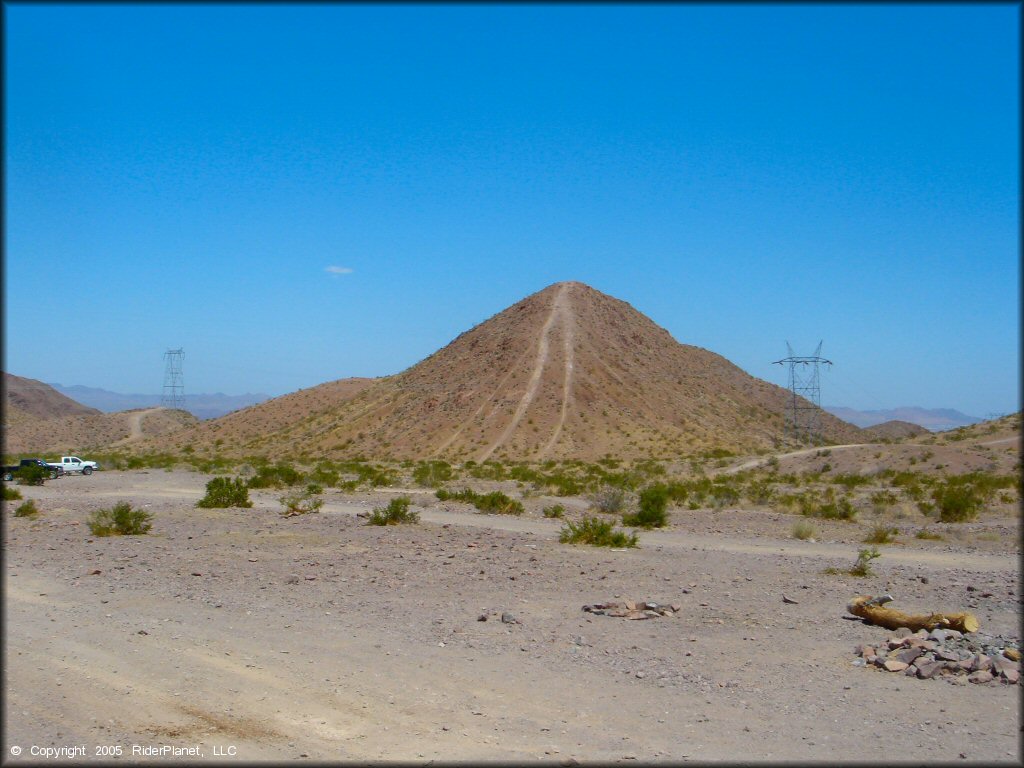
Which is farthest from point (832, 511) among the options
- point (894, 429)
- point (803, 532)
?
point (894, 429)

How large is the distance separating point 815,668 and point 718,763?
3926mm

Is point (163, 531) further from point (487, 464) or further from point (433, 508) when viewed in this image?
point (487, 464)

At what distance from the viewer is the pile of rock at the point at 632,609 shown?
1432 cm

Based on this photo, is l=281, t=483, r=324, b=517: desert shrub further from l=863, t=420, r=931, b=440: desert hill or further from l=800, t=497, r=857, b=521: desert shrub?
l=863, t=420, r=931, b=440: desert hill

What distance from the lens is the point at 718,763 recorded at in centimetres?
804

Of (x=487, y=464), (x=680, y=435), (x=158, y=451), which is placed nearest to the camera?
(x=487, y=464)

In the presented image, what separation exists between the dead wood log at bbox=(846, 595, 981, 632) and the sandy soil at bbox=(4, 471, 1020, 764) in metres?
0.28

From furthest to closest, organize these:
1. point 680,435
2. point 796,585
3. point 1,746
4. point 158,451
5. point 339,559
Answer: point 158,451 < point 680,435 < point 339,559 < point 796,585 < point 1,746

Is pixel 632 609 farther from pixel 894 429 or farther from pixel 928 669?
pixel 894 429

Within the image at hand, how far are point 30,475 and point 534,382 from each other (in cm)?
5058

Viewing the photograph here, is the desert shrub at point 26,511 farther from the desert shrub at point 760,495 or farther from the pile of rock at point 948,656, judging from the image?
the desert shrub at point 760,495

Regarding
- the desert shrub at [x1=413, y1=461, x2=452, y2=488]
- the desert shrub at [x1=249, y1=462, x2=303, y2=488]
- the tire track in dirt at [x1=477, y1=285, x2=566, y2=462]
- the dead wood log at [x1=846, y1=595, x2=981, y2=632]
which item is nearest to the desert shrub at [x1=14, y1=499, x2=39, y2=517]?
the desert shrub at [x1=249, y1=462, x2=303, y2=488]

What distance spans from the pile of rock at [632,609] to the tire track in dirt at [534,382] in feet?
193

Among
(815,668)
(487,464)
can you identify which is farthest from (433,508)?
(487,464)
